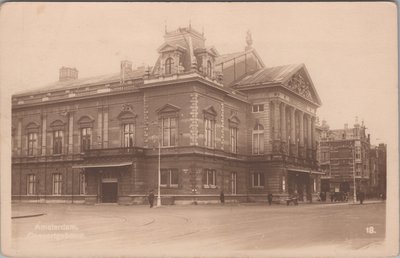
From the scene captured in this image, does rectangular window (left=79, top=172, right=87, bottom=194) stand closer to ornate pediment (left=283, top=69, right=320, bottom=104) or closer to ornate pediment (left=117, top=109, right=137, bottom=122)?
ornate pediment (left=117, top=109, right=137, bottom=122)

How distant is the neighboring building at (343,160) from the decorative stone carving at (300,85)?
117cm

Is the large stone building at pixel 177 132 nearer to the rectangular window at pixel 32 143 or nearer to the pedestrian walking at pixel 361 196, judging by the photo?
the rectangular window at pixel 32 143

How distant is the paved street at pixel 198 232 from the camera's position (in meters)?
14.0

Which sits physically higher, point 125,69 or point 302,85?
point 125,69

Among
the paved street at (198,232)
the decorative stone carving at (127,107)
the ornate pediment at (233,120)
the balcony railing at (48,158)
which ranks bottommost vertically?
the paved street at (198,232)

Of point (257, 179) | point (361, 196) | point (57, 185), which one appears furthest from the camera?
point (57, 185)

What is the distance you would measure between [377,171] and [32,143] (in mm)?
10944

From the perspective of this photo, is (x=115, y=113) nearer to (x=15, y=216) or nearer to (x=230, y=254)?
(x=15, y=216)

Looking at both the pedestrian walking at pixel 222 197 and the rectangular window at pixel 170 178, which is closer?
the pedestrian walking at pixel 222 197

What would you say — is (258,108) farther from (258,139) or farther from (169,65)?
(169,65)

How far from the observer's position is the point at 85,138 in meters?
22.9

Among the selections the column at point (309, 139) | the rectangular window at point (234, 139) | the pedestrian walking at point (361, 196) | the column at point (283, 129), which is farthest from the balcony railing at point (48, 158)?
the pedestrian walking at point (361, 196)

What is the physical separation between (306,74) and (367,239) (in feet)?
16.2

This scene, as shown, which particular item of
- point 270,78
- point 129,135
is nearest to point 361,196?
point 270,78
